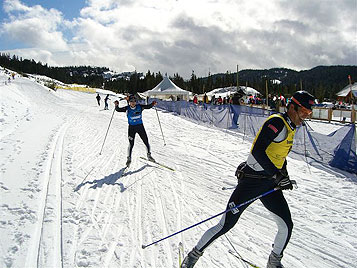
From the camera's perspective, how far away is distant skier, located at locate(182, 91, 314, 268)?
2557 mm

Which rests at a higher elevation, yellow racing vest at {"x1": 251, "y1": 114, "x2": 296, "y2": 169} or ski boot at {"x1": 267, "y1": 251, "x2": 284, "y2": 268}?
yellow racing vest at {"x1": 251, "y1": 114, "x2": 296, "y2": 169}

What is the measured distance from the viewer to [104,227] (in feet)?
12.8

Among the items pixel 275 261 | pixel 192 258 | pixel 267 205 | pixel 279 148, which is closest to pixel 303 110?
pixel 279 148

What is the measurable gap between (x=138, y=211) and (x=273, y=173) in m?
2.79

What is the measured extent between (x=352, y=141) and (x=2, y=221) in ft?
28.4

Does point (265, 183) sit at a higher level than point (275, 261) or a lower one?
higher

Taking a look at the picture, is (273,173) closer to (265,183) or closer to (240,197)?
(265,183)

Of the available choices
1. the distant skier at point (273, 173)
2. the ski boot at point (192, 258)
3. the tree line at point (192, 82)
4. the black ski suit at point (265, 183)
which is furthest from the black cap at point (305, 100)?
the tree line at point (192, 82)

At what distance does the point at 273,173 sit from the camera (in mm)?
2527

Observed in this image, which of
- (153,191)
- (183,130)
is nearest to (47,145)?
(153,191)

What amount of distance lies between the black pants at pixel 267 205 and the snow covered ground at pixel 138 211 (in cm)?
66

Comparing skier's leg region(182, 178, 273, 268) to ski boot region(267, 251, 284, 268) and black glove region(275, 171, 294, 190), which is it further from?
ski boot region(267, 251, 284, 268)

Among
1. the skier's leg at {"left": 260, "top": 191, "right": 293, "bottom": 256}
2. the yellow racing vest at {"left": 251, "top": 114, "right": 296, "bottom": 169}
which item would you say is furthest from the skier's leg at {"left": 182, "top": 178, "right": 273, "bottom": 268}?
the yellow racing vest at {"left": 251, "top": 114, "right": 296, "bottom": 169}

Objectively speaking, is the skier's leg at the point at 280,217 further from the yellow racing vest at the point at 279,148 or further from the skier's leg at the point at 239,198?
the yellow racing vest at the point at 279,148
